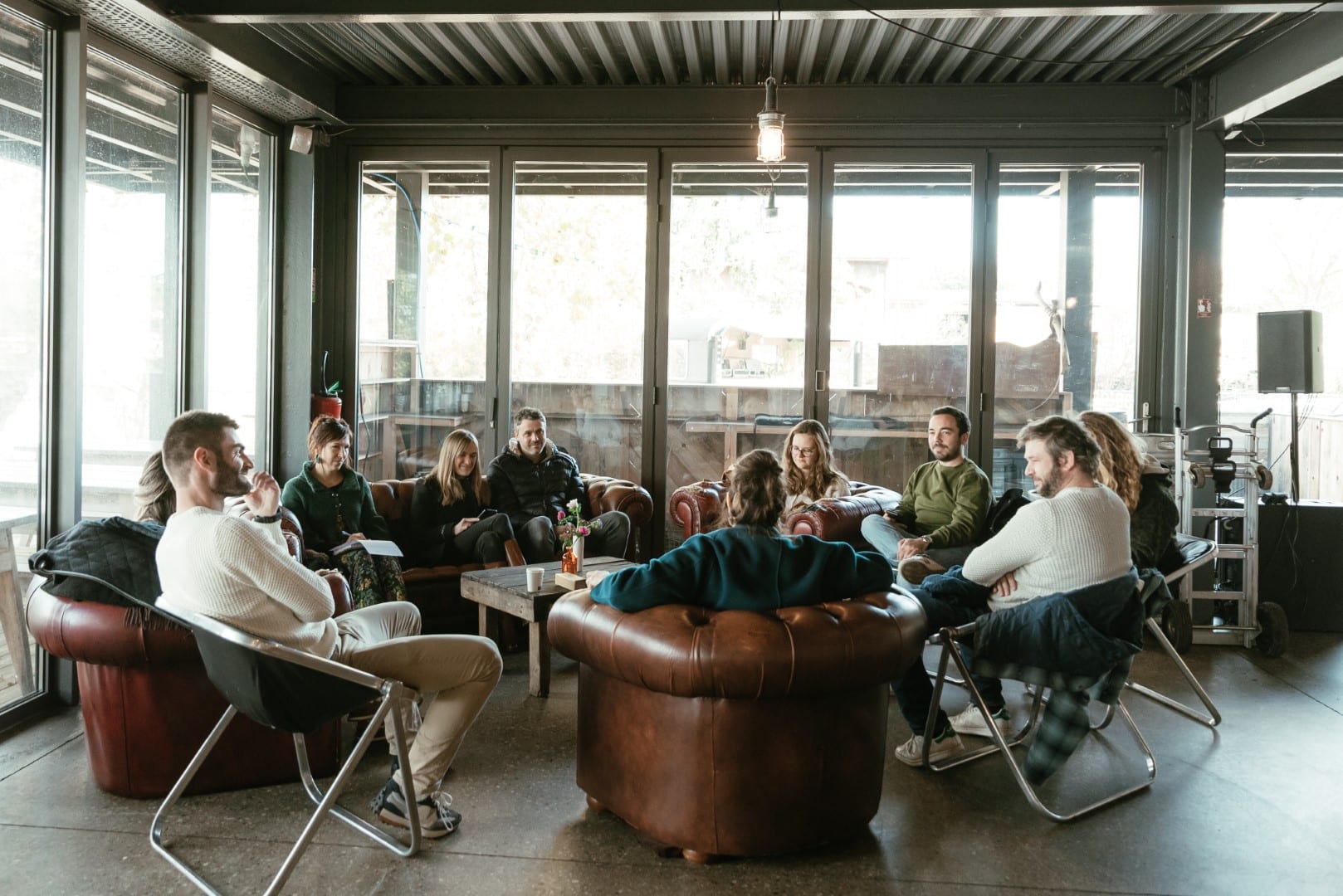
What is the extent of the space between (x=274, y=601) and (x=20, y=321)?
2.10 m

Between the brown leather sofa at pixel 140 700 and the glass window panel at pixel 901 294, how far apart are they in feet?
14.1

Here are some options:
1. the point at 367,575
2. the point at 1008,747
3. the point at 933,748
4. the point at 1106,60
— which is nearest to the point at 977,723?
the point at 933,748

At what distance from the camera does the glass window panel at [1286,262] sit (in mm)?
6539

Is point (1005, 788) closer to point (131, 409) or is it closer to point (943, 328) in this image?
point (943, 328)

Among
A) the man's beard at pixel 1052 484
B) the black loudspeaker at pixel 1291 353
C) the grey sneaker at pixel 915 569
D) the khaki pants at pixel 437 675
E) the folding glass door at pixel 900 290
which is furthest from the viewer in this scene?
the folding glass door at pixel 900 290

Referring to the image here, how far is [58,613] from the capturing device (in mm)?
3406

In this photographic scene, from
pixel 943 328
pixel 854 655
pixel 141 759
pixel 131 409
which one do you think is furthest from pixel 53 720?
pixel 943 328

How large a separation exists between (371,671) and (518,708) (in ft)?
4.49

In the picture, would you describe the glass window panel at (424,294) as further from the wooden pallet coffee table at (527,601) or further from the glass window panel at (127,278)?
the wooden pallet coffee table at (527,601)

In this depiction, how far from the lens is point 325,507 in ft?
17.4

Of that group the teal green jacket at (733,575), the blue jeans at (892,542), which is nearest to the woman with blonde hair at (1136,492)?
the blue jeans at (892,542)

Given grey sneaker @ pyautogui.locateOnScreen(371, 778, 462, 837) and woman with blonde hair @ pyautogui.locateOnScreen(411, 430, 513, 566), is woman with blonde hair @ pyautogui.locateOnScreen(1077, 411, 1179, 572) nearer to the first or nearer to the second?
grey sneaker @ pyautogui.locateOnScreen(371, 778, 462, 837)

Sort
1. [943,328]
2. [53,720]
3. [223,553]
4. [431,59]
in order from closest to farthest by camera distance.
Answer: [223,553] → [53,720] → [431,59] → [943,328]

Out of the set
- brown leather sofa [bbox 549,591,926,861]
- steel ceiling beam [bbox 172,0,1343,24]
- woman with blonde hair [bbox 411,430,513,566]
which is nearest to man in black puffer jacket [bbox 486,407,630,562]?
woman with blonde hair [bbox 411,430,513,566]
